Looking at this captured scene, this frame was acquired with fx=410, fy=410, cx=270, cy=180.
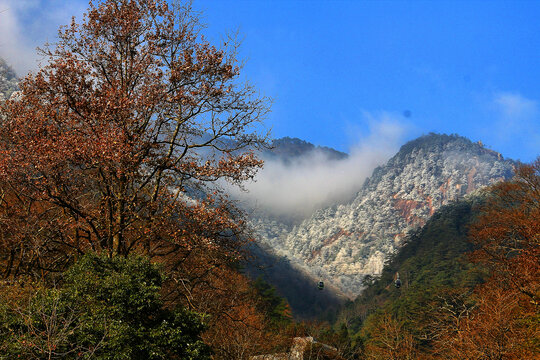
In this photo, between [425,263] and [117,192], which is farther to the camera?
[425,263]

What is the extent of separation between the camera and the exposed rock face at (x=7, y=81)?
126m

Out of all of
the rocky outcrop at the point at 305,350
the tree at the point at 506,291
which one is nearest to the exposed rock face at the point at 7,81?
the rocky outcrop at the point at 305,350

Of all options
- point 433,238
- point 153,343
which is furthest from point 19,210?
point 433,238

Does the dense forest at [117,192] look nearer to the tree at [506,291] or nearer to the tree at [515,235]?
the tree at [506,291]

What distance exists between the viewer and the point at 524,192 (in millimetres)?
31422

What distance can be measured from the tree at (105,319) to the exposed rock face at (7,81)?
132756mm

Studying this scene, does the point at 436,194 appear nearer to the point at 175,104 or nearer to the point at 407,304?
the point at 407,304

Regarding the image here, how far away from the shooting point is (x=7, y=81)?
135750mm

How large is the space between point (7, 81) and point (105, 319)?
15706cm

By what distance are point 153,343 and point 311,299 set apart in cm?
12832

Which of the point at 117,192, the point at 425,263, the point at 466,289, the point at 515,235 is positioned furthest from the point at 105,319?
the point at 425,263

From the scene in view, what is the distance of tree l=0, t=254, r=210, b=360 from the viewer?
716 centimetres

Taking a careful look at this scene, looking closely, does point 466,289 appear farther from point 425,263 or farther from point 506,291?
point 425,263

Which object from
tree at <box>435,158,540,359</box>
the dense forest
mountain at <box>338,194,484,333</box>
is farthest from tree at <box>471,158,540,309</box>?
mountain at <box>338,194,484,333</box>
